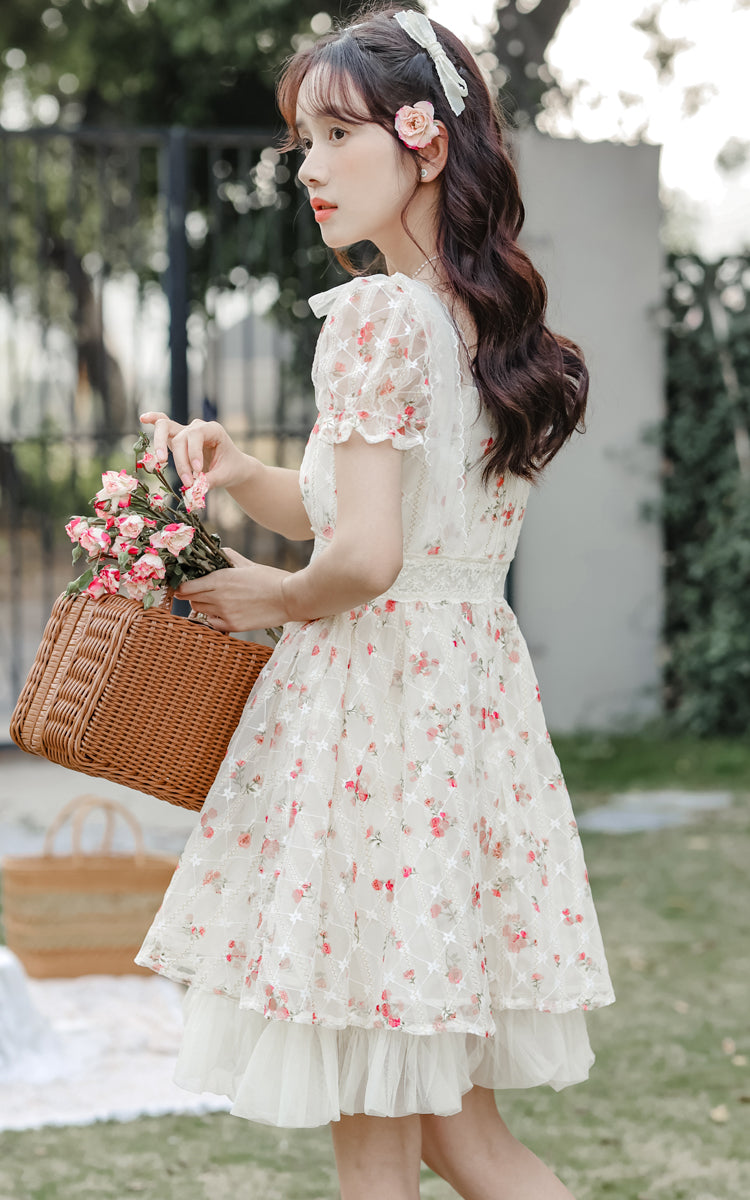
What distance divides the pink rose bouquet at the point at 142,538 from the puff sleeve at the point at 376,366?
210 mm

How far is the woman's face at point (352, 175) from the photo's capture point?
154cm

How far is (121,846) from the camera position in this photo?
4.61 m

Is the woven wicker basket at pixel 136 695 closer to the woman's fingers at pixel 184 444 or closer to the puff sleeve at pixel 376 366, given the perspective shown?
the woman's fingers at pixel 184 444

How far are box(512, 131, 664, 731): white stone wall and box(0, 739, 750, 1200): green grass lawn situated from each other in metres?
2.29

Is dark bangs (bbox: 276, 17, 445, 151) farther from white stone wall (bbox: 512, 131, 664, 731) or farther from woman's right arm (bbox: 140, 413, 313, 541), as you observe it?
white stone wall (bbox: 512, 131, 664, 731)

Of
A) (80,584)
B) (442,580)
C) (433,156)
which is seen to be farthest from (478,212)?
(80,584)

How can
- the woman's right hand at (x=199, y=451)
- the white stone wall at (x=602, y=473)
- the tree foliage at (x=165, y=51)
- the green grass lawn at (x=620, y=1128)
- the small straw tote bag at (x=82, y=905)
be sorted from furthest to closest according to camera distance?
the tree foliage at (x=165, y=51)
the white stone wall at (x=602, y=473)
the small straw tote bag at (x=82, y=905)
the green grass lawn at (x=620, y=1128)
the woman's right hand at (x=199, y=451)

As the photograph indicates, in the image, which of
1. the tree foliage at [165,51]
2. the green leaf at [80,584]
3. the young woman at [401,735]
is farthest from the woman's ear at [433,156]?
the tree foliage at [165,51]

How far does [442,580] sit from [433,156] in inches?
19.1

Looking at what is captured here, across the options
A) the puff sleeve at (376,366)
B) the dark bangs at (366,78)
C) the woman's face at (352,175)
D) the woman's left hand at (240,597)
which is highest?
the dark bangs at (366,78)

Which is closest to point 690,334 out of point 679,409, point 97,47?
point 679,409

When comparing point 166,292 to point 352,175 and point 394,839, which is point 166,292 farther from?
point 394,839

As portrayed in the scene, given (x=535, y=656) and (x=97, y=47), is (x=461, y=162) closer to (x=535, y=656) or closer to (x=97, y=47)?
(x=535, y=656)

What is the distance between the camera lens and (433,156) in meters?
1.57
